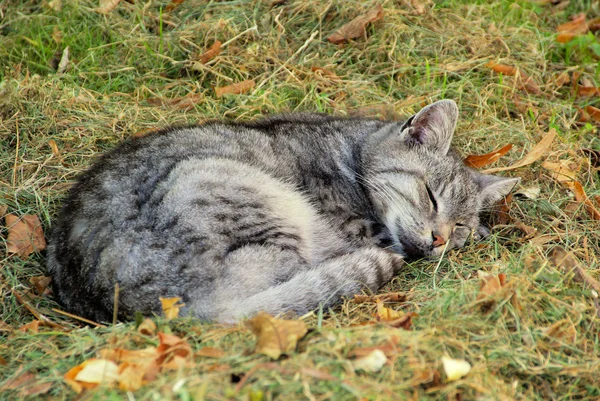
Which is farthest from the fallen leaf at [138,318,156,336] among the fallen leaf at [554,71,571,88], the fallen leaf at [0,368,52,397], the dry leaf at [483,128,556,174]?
the fallen leaf at [554,71,571,88]

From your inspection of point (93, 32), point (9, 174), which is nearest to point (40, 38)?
point (93, 32)

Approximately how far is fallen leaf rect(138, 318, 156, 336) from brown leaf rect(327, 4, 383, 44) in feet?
12.4

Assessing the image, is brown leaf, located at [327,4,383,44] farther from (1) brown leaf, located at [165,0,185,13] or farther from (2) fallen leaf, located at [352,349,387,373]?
(2) fallen leaf, located at [352,349,387,373]

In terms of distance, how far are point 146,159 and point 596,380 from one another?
286 cm

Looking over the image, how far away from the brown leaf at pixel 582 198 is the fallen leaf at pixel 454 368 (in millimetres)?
2227

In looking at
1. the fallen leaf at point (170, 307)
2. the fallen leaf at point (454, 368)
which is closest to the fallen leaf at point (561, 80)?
the fallen leaf at point (454, 368)

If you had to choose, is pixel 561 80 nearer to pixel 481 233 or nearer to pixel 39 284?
pixel 481 233

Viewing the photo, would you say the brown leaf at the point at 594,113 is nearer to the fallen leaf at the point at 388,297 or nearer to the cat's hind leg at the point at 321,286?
the cat's hind leg at the point at 321,286

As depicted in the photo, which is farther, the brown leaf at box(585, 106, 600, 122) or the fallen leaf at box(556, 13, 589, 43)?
the fallen leaf at box(556, 13, 589, 43)

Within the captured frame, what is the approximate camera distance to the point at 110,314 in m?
3.59

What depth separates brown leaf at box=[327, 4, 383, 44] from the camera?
6.18m

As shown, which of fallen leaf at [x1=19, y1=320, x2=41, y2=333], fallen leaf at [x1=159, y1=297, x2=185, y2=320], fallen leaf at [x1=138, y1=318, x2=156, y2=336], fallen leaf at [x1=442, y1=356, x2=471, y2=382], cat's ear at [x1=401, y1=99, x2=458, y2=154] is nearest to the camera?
fallen leaf at [x1=442, y1=356, x2=471, y2=382]

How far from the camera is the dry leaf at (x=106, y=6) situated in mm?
6234

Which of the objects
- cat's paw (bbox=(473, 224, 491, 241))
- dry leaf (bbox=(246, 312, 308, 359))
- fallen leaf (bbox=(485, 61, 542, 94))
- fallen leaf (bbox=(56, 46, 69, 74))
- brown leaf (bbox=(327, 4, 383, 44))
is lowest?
cat's paw (bbox=(473, 224, 491, 241))
